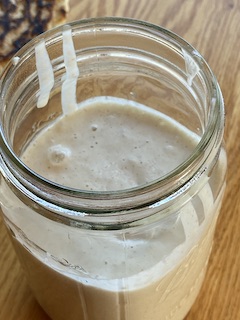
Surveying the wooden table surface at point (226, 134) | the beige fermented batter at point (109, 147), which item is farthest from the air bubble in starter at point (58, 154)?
the wooden table surface at point (226, 134)

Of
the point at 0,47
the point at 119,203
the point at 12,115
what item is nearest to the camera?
the point at 119,203

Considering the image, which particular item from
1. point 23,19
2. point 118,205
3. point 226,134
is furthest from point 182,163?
point 23,19

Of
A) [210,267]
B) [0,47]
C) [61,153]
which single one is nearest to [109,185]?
[61,153]

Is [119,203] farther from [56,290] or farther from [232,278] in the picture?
[232,278]

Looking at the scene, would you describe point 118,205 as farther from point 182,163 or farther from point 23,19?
point 23,19

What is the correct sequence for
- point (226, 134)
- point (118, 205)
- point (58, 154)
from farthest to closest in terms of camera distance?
point (226, 134) < point (58, 154) < point (118, 205)
